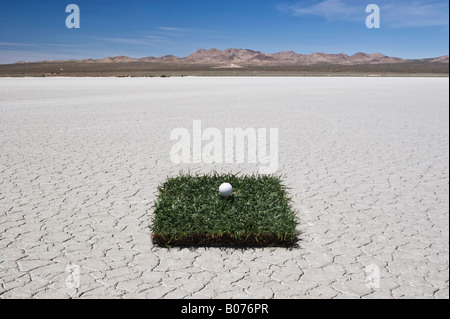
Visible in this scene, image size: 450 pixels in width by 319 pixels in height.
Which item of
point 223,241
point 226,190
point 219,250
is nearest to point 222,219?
point 223,241

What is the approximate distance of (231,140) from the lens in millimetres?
9797

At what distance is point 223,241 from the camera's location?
14.0 ft

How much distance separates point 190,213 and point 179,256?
0.66m

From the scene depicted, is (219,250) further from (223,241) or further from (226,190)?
(226,190)

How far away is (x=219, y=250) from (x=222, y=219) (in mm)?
393

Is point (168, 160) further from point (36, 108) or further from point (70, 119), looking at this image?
point (36, 108)

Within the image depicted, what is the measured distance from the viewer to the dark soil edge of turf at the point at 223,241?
4238 mm

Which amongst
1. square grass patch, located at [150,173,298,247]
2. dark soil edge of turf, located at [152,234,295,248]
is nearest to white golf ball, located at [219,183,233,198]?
square grass patch, located at [150,173,298,247]

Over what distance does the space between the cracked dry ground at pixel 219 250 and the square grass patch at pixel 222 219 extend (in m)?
0.15

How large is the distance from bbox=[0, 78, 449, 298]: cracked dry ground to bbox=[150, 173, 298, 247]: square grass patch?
150mm

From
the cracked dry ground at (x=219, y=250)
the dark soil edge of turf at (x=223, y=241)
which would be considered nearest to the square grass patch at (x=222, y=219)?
the dark soil edge of turf at (x=223, y=241)

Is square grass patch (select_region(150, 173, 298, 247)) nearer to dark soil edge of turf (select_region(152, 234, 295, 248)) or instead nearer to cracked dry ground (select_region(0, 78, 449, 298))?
dark soil edge of turf (select_region(152, 234, 295, 248))

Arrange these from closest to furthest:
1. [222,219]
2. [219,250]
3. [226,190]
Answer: [219,250]
[222,219]
[226,190]
